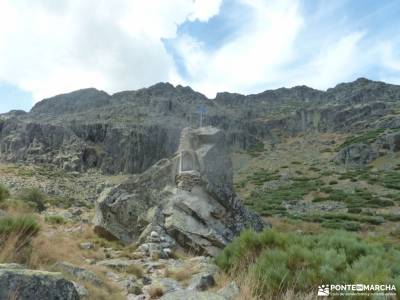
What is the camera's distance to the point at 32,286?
4.07 meters

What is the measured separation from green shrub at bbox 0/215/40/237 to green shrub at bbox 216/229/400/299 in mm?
4013

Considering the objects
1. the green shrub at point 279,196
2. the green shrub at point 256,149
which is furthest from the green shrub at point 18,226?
the green shrub at point 256,149

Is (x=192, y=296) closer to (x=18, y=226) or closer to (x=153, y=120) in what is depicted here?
(x=18, y=226)

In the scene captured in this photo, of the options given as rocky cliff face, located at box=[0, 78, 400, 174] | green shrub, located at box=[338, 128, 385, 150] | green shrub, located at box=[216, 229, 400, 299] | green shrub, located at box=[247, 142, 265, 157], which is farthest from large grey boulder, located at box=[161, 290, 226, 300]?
green shrub, located at box=[247, 142, 265, 157]

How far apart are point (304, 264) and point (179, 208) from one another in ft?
23.5

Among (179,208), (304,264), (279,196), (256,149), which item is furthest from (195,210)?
(256,149)

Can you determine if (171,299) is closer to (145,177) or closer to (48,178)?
(145,177)

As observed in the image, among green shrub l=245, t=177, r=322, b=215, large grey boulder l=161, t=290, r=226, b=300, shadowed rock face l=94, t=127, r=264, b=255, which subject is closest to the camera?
large grey boulder l=161, t=290, r=226, b=300

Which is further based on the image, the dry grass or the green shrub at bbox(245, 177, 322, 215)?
the green shrub at bbox(245, 177, 322, 215)

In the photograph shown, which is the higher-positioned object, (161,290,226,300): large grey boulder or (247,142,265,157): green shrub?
(247,142,265,157): green shrub

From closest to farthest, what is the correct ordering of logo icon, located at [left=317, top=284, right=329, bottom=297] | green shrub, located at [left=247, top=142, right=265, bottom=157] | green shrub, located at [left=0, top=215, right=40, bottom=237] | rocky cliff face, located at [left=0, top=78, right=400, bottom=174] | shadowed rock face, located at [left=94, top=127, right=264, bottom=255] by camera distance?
logo icon, located at [left=317, top=284, right=329, bottom=297] → green shrub, located at [left=0, top=215, right=40, bottom=237] → shadowed rock face, located at [left=94, top=127, right=264, bottom=255] → rocky cliff face, located at [left=0, top=78, right=400, bottom=174] → green shrub, located at [left=247, top=142, right=265, bottom=157]

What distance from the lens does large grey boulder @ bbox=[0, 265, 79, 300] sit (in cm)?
396

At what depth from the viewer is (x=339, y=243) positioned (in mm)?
8055

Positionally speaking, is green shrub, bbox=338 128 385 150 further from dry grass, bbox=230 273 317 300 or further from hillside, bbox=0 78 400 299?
dry grass, bbox=230 273 317 300
